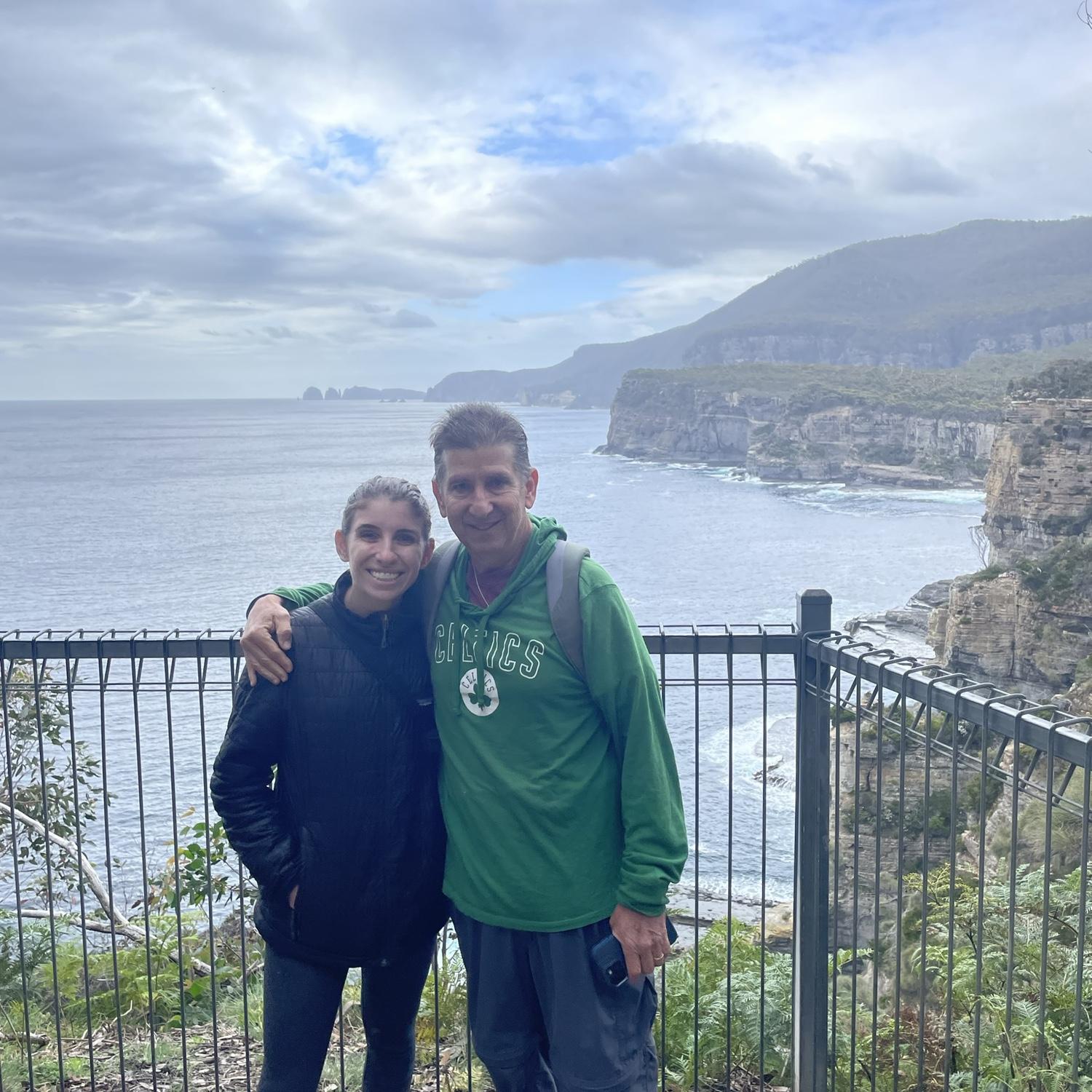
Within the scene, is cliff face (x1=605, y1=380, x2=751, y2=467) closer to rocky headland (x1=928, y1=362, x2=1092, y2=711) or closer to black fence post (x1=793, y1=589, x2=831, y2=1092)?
rocky headland (x1=928, y1=362, x2=1092, y2=711)

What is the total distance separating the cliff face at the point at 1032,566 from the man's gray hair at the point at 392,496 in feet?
116

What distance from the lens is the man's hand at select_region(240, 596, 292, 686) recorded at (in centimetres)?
279

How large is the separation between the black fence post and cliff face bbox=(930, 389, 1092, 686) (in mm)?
33931

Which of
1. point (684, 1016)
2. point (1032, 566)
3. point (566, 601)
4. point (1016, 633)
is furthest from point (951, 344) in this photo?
point (566, 601)

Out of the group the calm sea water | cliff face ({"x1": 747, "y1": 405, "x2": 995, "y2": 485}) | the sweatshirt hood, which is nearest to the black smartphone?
the sweatshirt hood

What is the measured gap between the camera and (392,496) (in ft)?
9.59

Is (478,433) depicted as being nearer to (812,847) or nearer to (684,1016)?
(812,847)

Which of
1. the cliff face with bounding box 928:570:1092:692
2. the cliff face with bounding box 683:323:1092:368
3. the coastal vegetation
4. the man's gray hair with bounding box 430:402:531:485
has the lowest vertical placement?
the cliff face with bounding box 928:570:1092:692

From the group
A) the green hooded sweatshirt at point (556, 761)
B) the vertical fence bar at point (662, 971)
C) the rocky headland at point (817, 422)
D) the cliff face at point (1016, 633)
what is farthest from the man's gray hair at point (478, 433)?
the rocky headland at point (817, 422)

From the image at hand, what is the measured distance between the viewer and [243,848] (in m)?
2.83

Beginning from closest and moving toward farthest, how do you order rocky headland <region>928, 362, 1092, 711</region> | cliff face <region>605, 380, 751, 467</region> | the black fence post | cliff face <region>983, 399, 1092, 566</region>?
the black fence post
rocky headland <region>928, 362, 1092, 711</region>
cliff face <region>983, 399, 1092, 566</region>
cliff face <region>605, 380, 751, 467</region>

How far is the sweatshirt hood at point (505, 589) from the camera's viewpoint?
9.09ft

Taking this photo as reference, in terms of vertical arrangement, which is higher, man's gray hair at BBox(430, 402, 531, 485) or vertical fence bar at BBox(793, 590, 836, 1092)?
man's gray hair at BBox(430, 402, 531, 485)

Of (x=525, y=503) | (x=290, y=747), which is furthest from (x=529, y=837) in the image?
(x=525, y=503)
